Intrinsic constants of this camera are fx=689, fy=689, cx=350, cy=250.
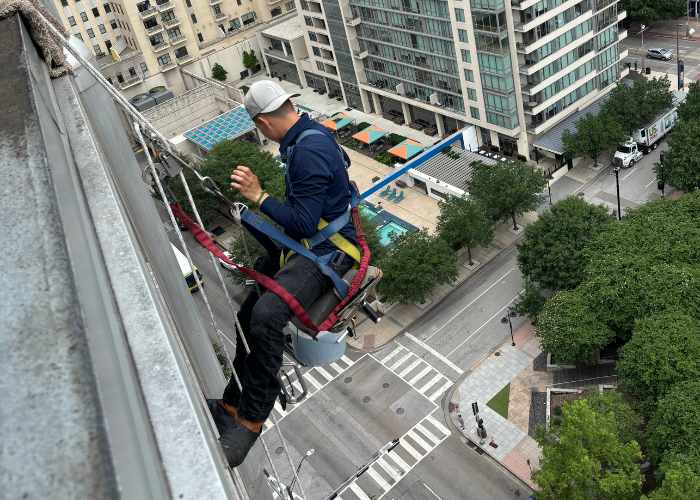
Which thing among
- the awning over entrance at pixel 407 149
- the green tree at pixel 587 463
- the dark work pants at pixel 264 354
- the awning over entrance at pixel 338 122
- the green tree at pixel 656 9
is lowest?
the green tree at pixel 587 463

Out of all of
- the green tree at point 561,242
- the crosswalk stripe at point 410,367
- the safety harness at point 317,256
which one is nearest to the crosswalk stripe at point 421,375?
the crosswalk stripe at point 410,367

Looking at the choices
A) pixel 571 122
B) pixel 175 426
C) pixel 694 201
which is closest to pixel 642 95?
pixel 571 122

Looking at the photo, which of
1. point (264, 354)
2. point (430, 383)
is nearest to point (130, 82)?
point (430, 383)

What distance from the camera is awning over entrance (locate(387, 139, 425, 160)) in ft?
196

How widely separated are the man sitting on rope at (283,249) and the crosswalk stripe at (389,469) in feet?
87.3

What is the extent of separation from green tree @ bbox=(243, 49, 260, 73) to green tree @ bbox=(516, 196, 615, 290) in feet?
174

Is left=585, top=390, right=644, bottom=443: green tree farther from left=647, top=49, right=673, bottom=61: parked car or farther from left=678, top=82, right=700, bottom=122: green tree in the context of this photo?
left=647, top=49, right=673, bottom=61: parked car

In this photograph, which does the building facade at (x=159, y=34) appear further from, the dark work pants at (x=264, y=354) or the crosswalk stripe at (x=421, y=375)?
the dark work pants at (x=264, y=354)

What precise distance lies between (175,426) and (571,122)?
58.0 m

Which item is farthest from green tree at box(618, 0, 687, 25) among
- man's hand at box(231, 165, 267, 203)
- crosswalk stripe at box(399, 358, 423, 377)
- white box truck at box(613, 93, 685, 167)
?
man's hand at box(231, 165, 267, 203)

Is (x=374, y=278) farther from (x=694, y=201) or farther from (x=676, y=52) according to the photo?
(x=676, y=52)

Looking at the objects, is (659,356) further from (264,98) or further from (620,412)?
(264,98)

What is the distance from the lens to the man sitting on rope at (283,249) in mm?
9203

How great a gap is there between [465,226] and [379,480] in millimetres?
17901
